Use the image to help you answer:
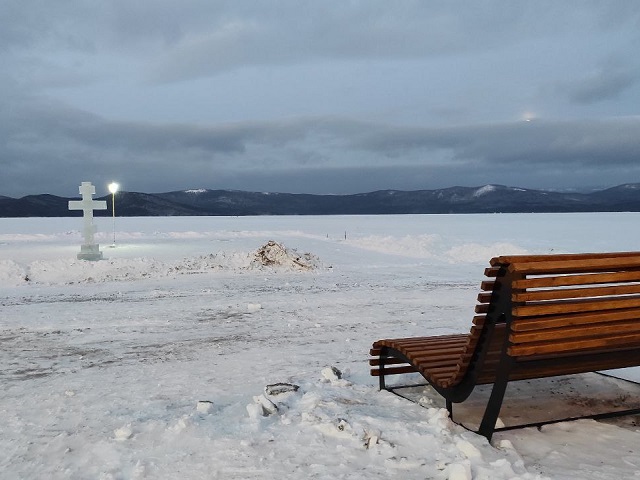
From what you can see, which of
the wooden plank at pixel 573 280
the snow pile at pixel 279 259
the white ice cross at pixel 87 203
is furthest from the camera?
the white ice cross at pixel 87 203

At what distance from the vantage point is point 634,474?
3.34m

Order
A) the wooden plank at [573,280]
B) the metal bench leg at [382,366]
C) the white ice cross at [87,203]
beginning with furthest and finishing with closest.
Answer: the white ice cross at [87,203], the metal bench leg at [382,366], the wooden plank at [573,280]

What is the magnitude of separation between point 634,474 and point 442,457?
3.58ft

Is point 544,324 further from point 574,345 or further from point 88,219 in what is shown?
point 88,219

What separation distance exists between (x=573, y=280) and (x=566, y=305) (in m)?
0.16

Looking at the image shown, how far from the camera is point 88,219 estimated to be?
20.3m

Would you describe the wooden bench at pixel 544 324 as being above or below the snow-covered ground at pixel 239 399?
above

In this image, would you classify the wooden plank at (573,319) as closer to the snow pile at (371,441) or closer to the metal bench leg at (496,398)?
the metal bench leg at (496,398)

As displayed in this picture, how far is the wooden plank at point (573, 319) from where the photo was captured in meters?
3.33

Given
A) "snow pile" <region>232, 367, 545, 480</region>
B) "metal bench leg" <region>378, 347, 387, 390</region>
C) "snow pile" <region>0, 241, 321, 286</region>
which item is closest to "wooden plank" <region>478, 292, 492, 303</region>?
"snow pile" <region>232, 367, 545, 480</region>

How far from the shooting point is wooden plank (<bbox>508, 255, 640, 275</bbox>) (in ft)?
10.8

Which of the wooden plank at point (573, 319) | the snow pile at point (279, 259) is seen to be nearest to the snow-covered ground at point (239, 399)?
the wooden plank at point (573, 319)

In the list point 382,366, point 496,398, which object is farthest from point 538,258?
point 382,366

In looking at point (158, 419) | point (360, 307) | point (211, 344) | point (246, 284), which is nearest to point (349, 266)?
point (246, 284)
